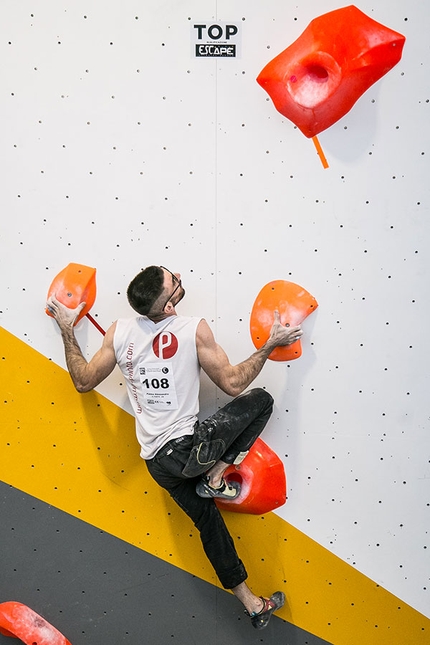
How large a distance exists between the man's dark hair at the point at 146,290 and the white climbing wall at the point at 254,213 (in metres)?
0.27

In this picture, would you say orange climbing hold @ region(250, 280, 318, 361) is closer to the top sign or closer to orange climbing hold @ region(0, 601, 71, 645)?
the top sign

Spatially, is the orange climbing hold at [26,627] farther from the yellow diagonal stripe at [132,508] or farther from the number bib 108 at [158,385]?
the number bib 108 at [158,385]

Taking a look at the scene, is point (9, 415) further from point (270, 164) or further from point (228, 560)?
point (270, 164)

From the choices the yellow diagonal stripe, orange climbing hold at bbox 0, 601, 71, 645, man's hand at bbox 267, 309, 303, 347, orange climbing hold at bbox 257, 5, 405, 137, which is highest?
orange climbing hold at bbox 257, 5, 405, 137

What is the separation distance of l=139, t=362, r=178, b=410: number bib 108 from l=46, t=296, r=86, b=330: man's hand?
345mm

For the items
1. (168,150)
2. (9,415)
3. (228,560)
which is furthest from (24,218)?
(228,560)

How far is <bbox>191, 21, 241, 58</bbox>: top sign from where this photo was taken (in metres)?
2.30

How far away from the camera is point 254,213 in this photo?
2.41 meters

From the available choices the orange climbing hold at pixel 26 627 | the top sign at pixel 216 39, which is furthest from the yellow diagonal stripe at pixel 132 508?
the top sign at pixel 216 39

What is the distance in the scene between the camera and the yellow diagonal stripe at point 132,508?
255 cm

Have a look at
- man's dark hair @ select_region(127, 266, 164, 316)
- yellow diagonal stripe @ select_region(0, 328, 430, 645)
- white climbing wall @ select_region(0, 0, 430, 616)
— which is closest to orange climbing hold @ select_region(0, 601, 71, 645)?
yellow diagonal stripe @ select_region(0, 328, 430, 645)

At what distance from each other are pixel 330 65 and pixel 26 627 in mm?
2489

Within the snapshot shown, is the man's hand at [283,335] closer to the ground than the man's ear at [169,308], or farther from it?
closer to the ground

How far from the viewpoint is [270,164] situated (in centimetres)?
238
